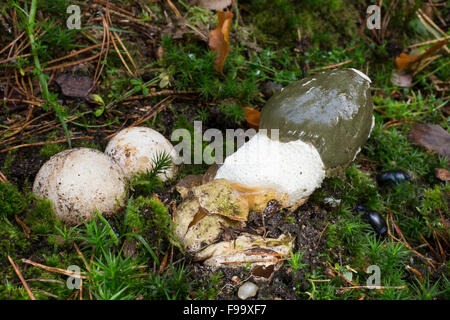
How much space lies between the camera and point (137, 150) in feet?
9.75

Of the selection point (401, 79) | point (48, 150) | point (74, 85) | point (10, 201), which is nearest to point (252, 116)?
point (74, 85)

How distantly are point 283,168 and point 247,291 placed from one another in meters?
0.94

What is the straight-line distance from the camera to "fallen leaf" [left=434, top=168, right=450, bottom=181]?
3568 millimetres

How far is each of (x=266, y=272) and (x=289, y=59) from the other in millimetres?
2582

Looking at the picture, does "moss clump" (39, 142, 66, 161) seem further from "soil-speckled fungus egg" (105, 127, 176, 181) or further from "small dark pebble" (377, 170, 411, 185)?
"small dark pebble" (377, 170, 411, 185)

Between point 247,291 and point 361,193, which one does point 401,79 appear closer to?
point 361,193

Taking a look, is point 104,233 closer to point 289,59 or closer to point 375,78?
point 289,59

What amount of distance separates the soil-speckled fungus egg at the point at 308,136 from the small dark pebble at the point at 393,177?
898 mm

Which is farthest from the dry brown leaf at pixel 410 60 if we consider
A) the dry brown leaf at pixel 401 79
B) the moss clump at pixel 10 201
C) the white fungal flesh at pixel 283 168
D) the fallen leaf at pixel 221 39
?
the moss clump at pixel 10 201

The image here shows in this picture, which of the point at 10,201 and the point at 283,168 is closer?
the point at 10,201

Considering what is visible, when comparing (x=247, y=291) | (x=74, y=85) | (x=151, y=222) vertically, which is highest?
(x=74, y=85)

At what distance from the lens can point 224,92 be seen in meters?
3.71

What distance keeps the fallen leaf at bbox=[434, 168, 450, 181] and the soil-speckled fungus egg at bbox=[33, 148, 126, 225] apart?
3039mm
